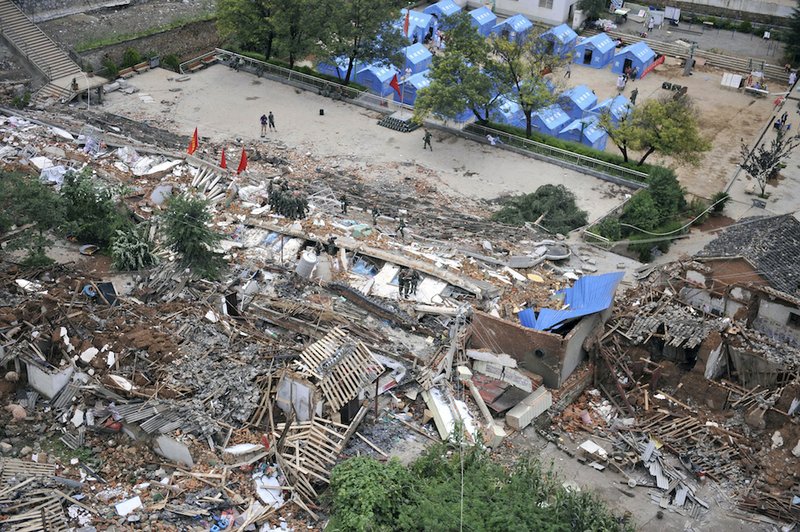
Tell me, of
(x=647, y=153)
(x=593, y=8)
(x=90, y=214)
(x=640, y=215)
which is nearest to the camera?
(x=90, y=214)

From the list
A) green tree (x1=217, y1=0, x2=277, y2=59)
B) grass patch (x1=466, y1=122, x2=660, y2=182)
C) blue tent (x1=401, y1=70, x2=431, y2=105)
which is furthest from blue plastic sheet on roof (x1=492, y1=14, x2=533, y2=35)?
green tree (x1=217, y1=0, x2=277, y2=59)

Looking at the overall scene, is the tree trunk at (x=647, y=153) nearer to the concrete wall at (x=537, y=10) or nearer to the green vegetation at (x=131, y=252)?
the concrete wall at (x=537, y=10)

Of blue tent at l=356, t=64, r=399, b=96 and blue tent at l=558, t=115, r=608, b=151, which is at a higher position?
blue tent at l=356, t=64, r=399, b=96

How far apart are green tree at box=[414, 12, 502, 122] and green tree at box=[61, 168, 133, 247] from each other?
15152 millimetres

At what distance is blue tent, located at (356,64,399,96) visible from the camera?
4303 cm

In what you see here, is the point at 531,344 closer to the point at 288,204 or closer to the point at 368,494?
the point at 368,494

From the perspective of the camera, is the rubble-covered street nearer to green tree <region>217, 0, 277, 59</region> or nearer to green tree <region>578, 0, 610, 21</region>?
green tree <region>217, 0, 277, 59</region>

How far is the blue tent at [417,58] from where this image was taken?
4516cm

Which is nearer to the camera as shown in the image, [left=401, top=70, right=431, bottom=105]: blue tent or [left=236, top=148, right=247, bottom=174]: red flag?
[left=236, top=148, right=247, bottom=174]: red flag

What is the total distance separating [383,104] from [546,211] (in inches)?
476

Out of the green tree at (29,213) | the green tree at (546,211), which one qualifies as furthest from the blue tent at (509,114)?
the green tree at (29,213)

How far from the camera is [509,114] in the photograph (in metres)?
41.2

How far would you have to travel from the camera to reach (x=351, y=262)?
27359 millimetres

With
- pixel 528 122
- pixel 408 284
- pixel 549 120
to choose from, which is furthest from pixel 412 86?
pixel 408 284
